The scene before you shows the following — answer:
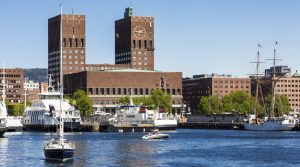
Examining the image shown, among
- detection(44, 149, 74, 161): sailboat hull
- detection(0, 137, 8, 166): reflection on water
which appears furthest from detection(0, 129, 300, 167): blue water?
detection(44, 149, 74, 161): sailboat hull

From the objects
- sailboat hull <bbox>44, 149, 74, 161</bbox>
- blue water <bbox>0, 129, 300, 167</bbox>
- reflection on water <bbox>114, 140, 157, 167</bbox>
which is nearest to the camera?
sailboat hull <bbox>44, 149, 74, 161</bbox>

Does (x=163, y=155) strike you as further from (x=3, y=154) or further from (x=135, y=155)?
(x=3, y=154)

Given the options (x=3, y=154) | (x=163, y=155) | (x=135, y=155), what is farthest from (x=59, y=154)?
(x=163, y=155)

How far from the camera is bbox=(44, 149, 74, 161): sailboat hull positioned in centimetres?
9438

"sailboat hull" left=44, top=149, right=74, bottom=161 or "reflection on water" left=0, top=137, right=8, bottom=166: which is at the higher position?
"sailboat hull" left=44, top=149, right=74, bottom=161

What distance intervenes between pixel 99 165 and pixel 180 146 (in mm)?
44808

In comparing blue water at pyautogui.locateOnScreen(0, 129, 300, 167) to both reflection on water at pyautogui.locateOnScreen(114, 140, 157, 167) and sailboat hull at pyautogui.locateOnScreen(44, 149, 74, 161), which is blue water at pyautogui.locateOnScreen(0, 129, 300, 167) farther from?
sailboat hull at pyautogui.locateOnScreen(44, 149, 74, 161)

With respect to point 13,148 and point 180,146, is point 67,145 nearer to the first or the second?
point 13,148

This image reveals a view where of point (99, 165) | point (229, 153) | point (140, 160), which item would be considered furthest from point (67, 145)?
point (229, 153)

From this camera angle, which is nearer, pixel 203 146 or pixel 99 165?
pixel 99 165

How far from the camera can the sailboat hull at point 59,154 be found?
310 feet

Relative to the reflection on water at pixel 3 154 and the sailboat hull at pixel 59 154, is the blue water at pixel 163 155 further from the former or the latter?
the sailboat hull at pixel 59 154

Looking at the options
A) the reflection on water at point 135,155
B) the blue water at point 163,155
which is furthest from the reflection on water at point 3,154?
the reflection on water at point 135,155

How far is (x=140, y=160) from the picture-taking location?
104m
